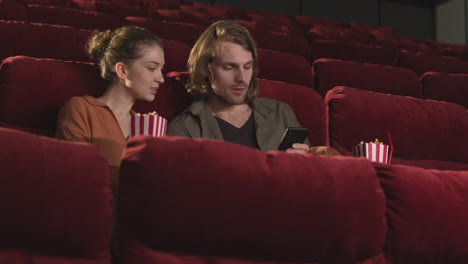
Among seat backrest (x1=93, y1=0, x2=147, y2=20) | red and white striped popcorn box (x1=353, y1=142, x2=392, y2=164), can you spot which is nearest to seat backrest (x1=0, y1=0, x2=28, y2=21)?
seat backrest (x1=93, y1=0, x2=147, y2=20)

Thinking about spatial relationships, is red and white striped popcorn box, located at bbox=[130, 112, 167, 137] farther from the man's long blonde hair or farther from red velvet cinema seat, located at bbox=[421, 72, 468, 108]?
red velvet cinema seat, located at bbox=[421, 72, 468, 108]

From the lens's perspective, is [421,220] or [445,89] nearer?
[421,220]

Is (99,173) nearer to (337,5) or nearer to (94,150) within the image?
(94,150)

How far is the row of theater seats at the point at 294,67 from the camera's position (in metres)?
0.68

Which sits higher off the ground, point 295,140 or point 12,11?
point 12,11

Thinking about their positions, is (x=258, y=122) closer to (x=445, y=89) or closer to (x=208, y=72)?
(x=208, y=72)

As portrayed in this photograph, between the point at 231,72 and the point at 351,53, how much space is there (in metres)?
0.45

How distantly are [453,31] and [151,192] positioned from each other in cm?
240

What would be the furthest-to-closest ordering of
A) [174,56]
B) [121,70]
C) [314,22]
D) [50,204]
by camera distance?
[314,22]
[174,56]
[121,70]
[50,204]

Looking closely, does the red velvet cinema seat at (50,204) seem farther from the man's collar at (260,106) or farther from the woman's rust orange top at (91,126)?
the man's collar at (260,106)

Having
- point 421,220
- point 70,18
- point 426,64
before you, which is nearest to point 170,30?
point 70,18

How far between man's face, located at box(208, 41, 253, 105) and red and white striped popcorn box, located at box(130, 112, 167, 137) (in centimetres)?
15

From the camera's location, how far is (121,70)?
61 cm

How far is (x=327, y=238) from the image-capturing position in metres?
0.33
